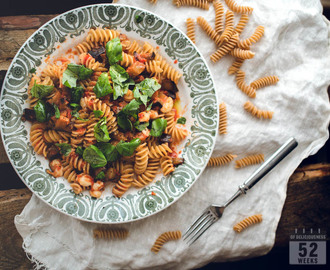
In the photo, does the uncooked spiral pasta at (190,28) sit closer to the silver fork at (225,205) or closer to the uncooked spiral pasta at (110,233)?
the silver fork at (225,205)

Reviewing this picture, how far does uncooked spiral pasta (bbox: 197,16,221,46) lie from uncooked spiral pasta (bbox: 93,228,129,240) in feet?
4.82

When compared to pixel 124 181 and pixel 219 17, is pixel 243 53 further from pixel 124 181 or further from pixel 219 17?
pixel 124 181

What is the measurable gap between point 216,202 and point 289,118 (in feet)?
2.73

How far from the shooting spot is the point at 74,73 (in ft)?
6.93

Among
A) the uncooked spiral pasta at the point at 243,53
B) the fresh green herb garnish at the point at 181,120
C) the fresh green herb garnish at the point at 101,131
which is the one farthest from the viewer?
the uncooked spiral pasta at the point at 243,53

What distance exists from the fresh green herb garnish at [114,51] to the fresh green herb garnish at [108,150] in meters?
0.51

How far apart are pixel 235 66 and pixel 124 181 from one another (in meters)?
1.12

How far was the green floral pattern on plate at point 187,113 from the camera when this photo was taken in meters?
2.12

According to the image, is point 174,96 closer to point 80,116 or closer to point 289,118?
point 80,116

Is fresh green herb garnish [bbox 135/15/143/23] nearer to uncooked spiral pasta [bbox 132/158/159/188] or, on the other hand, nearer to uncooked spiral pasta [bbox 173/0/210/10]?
uncooked spiral pasta [bbox 173/0/210/10]

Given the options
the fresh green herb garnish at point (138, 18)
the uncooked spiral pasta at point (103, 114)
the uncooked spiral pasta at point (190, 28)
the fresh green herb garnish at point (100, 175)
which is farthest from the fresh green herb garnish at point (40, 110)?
the uncooked spiral pasta at point (190, 28)

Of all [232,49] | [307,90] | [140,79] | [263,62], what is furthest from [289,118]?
[140,79]

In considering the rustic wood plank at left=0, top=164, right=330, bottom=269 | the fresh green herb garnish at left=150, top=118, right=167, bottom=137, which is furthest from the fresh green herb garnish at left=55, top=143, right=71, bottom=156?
the rustic wood plank at left=0, top=164, right=330, bottom=269

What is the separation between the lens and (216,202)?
8.02ft
